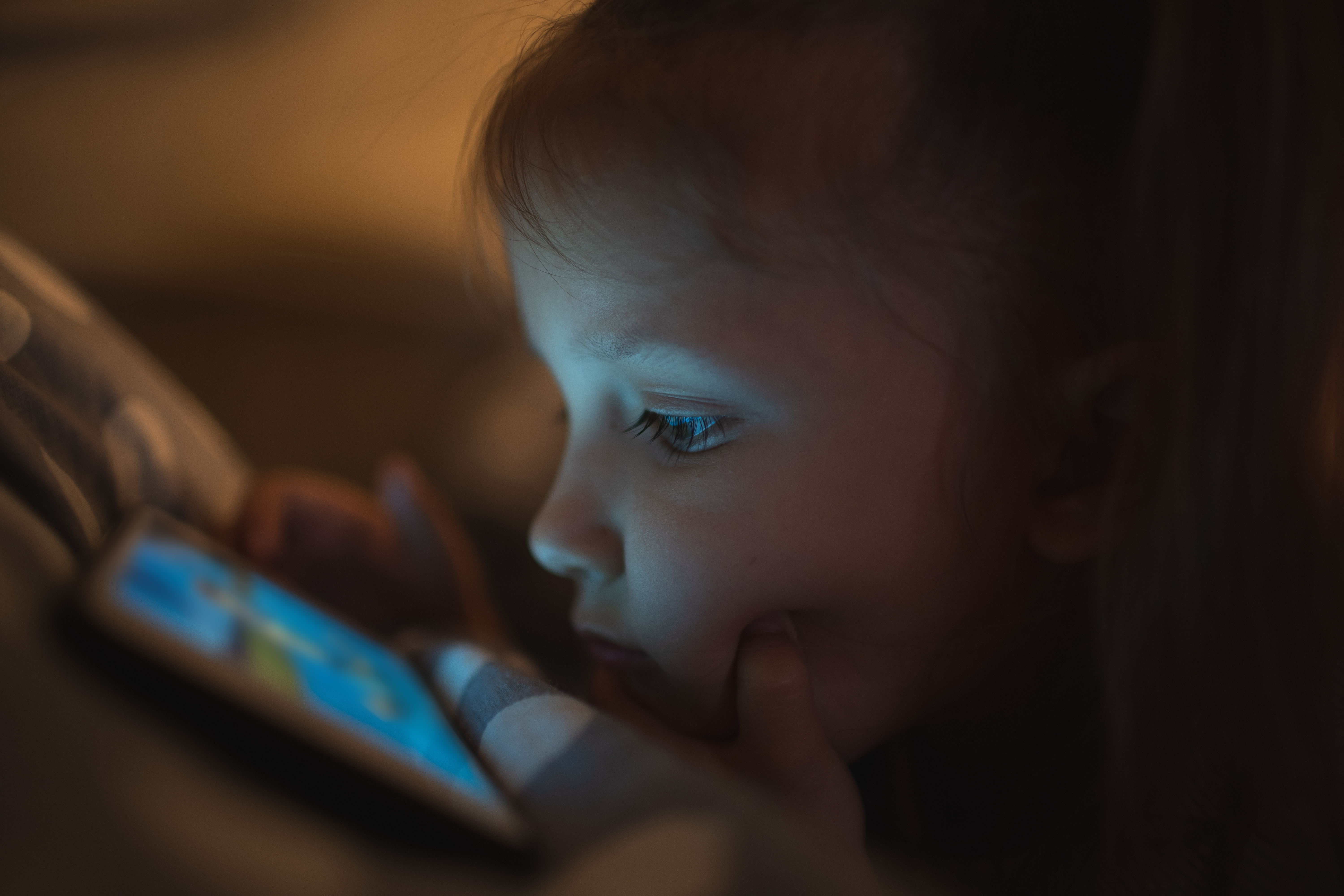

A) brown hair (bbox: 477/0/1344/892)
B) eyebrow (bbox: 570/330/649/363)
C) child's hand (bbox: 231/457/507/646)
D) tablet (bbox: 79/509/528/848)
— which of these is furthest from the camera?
child's hand (bbox: 231/457/507/646)

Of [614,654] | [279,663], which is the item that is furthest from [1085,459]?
[279,663]

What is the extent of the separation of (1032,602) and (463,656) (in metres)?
0.37

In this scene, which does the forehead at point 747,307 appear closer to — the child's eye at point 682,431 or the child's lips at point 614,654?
the child's eye at point 682,431

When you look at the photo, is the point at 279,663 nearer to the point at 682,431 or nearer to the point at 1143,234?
the point at 682,431

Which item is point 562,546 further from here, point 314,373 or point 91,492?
point 314,373

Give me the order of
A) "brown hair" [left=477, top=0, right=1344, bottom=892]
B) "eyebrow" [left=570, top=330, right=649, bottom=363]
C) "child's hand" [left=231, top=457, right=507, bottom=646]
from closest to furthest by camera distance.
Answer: "brown hair" [left=477, top=0, right=1344, bottom=892] < "eyebrow" [left=570, top=330, right=649, bottom=363] < "child's hand" [left=231, top=457, right=507, bottom=646]

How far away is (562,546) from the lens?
575mm

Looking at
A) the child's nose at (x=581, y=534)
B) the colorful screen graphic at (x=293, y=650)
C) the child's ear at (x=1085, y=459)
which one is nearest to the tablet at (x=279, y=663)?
the colorful screen graphic at (x=293, y=650)

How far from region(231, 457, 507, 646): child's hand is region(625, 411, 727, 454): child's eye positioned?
14.6 inches

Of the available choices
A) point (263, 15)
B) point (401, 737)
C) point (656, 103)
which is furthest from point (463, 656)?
point (263, 15)

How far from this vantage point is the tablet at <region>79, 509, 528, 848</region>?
28 cm

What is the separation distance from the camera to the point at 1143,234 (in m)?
0.44

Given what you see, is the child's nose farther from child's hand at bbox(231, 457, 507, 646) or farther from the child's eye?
child's hand at bbox(231, 457, 507, 646)

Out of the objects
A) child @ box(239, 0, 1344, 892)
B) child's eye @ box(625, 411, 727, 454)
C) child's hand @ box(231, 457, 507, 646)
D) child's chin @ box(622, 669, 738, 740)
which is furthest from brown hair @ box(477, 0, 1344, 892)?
child's hand @ box(231, 457, 507, 646)
